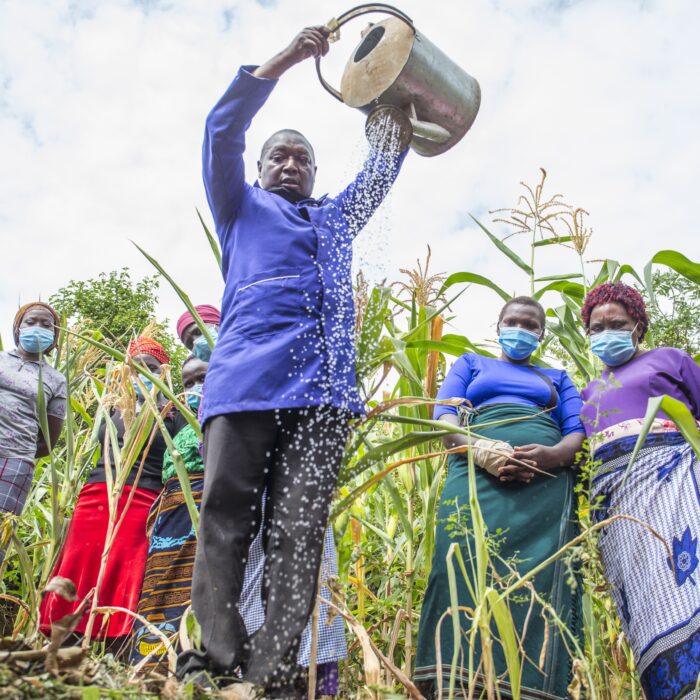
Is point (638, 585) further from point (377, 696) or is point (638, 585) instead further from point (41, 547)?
point (41, 547)

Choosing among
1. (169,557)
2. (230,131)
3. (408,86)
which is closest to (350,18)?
(408,86)

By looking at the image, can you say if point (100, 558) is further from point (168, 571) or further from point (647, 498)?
point (647, 498)

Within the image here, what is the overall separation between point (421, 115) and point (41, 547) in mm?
2468

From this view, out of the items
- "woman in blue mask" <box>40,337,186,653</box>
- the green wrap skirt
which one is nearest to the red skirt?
"woman in blue mask" <box>40,337,186,653</box>

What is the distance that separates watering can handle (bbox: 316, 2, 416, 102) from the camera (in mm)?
2062

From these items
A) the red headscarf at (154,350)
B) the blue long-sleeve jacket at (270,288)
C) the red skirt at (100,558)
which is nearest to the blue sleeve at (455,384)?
the blue long-sleeve jacket at (270,288)

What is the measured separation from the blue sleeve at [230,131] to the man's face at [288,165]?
0.68 feet

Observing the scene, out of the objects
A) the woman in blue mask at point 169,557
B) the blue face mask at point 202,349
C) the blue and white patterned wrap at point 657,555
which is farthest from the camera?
the blue face mask at point 202,349

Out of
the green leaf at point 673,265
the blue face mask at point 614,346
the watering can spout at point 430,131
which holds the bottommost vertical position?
the blue face mask at point 614,346

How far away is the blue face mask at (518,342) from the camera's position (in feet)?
8.45

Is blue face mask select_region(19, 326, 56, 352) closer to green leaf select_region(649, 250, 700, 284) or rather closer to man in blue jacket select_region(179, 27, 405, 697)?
man in blue jacket select_region(179, 27, 405, 697)

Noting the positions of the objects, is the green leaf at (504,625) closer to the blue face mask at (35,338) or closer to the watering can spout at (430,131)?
the watering can spout at (430,131)

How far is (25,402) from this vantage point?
309 centimetres

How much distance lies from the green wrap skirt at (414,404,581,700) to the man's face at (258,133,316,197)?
97 cm
